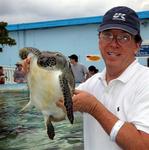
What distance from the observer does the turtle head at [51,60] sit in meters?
2.58

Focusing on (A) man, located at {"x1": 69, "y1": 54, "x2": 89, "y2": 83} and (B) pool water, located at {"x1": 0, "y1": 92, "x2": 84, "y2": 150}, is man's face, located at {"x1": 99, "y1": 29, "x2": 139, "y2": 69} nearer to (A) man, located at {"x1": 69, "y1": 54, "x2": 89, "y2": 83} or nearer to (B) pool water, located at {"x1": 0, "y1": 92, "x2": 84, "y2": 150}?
(B) pool water, located at {"x1": 0, "y1": 92, "x2": 84, "y2": 150}

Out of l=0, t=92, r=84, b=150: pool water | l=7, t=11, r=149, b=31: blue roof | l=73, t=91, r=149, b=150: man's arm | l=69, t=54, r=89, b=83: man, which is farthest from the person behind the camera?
l=7, t=11, r=149, b=31: blue roof

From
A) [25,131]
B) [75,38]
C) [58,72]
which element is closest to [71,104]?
[58,72]

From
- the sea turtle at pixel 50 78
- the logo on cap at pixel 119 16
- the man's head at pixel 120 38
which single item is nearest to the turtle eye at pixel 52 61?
the sea turtle at pixel 50 78

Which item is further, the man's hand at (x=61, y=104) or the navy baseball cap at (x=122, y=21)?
the man's hand at (x=61, y=104)

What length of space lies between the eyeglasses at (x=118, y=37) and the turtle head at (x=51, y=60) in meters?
0.28

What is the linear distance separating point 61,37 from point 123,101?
1951 centimetres

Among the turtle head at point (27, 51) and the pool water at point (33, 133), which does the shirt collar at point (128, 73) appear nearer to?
the turtle head at point (27, 51)

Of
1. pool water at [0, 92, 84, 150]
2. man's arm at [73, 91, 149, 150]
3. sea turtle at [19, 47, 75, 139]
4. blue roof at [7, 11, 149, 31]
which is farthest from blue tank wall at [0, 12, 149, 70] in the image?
man's arm at [73, 91, 149, 150]

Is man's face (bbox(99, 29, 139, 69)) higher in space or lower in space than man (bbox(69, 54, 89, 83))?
higher

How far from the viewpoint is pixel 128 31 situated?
247 centimetres

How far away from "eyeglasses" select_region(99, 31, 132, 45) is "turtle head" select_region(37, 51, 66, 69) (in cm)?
28

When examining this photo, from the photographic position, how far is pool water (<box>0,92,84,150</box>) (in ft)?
23.5

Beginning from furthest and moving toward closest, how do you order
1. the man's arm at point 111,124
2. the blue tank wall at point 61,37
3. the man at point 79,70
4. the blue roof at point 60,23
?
the blue tank wall at point 61,37
the blue roof at point 60,23
the man at point 79,70
the man's arm at point 111,124
